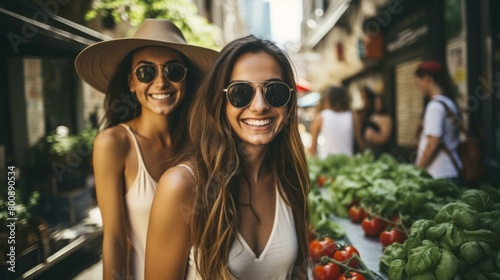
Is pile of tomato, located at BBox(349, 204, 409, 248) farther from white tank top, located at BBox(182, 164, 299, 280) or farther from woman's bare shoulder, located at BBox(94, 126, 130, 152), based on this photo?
woman's bare shoulder, located at BBox(94, 126, 130, 152)

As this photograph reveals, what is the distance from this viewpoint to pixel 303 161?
2.04 meters

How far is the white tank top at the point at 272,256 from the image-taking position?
63.7 inches

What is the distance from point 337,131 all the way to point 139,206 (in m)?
4.05

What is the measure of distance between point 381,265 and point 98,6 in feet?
11.8

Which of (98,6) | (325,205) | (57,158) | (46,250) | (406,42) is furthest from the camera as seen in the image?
(406,42)

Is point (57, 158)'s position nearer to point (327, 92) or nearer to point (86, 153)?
point (86, 153)

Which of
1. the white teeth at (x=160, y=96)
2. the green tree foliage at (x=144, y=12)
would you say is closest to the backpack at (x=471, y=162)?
the white teeth at (x=160, y=96)

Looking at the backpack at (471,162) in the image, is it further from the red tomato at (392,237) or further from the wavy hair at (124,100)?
the wavy hair at (124,100)

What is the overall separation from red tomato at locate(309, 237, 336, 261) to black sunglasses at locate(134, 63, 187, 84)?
129 cm

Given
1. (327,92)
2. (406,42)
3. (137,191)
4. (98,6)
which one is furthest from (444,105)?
(406,42)

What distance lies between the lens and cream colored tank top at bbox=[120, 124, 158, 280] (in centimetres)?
212

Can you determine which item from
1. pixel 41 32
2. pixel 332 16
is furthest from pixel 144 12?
pixel 332 16

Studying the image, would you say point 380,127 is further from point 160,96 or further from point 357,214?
point 160,96

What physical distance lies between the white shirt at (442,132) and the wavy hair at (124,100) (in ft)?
9.21
